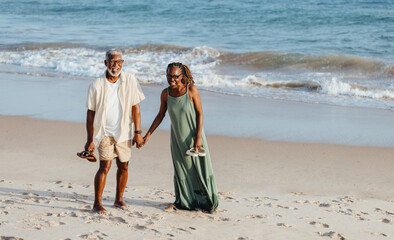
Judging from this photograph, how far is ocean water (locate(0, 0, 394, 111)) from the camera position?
39.9 feet

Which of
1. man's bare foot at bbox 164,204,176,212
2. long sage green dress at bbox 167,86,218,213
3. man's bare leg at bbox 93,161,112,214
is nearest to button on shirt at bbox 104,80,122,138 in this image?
man's bare leg at bbox 93,161,112,214

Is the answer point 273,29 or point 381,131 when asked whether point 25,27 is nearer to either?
point 273,29

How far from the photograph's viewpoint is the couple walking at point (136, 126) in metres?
4.20

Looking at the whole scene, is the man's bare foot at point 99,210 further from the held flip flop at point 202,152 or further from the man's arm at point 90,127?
the held flip flop at point 202,152

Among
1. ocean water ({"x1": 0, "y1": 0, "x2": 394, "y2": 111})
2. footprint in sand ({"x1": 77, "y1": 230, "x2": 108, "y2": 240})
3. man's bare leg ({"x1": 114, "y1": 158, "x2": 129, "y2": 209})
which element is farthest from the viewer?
ocean water ({"x1": 0, "y1": 0, "x2": 394, "y2": 111})

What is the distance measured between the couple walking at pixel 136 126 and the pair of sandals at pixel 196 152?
0.01m

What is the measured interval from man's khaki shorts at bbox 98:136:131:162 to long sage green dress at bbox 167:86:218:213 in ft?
1.23

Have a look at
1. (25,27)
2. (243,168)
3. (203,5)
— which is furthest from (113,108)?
(203,5)

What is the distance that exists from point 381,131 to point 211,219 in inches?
166

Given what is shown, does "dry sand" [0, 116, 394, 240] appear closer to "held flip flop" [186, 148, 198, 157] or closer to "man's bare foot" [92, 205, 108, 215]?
"man's bare foot" [92, 205, 108, 215]

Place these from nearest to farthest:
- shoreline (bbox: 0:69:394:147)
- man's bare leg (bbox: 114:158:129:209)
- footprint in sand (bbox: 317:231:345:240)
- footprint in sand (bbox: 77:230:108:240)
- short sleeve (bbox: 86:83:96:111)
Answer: footprint in sand (bbox: 77:230:108:240)
footprint in sand (bbox: 317:231:345:240)
short sleeve (bbox: 86:83:96:111)
man's bare leg (bbox: 114:158:129:209)
shoreline (bbox: 0:69:394:147)

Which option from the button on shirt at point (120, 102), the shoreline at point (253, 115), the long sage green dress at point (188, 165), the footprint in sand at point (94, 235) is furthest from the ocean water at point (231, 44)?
the footprint in sand at point (94, 235)

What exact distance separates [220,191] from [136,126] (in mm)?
1386

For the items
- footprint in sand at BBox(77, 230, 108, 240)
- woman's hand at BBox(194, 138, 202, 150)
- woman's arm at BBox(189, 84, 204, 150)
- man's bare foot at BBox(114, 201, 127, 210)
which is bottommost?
footprint in sand at BBox(77, 230, 108, 240)
